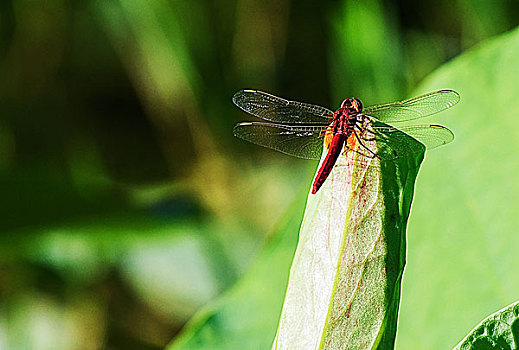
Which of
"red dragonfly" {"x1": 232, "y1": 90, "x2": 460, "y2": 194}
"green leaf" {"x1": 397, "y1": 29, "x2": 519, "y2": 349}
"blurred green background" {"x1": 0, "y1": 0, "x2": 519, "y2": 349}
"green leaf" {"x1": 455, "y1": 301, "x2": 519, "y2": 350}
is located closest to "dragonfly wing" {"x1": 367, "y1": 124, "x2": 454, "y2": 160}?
"red dragonfly" {"x1": 232, "y1": 90, "x2": 460, "y2": 194}

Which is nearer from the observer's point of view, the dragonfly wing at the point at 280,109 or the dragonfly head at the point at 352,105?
the dragonfly head at the point at 352,105

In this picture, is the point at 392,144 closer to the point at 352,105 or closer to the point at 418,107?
the point at 352,105

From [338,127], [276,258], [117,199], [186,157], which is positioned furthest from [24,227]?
[338,127]

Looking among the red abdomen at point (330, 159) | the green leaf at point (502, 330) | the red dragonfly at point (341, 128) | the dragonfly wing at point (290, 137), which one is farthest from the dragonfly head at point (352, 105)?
the green leaf at point (502, 330)

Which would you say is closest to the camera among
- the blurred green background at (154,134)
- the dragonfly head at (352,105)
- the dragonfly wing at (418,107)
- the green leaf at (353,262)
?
the green leaf at (353,262)

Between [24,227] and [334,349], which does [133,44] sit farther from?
[334,349]

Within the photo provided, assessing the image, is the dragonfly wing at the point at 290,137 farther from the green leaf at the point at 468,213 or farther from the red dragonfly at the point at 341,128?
the green leaf at the point at 468,213

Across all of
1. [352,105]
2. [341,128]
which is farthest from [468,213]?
[341,128]

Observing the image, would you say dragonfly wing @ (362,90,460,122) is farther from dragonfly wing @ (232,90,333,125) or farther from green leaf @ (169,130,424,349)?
green leaf @ (169,130,424,349)
